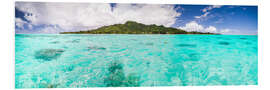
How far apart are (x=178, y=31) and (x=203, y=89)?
7.43 ft

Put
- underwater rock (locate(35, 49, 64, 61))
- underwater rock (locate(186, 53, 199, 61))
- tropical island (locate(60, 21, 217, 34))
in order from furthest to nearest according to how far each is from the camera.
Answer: tropical island (locate(60, 21, 217, 34)) → underwater rock (locate(186, 53, 199, 61)) → underwater rock (locate(35, 49, 64, 61))

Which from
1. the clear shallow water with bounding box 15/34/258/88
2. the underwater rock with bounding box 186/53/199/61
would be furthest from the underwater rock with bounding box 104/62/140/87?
the underwater rock with bounding box 186/53/199/61

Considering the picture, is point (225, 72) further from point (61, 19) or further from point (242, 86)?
Answer: point (61, 19)

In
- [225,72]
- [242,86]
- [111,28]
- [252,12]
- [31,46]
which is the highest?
[252,12]

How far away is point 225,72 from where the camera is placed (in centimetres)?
305

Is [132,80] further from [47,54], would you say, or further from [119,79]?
[47,54]

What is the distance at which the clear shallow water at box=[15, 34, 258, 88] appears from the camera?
2715mm

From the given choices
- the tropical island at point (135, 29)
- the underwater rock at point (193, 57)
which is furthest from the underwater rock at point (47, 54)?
the underwater rock at point (193, 57)

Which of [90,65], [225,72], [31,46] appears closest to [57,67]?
[90,65]

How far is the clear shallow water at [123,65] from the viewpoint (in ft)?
8.91

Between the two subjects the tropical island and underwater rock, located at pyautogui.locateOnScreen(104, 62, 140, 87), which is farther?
the tropical island

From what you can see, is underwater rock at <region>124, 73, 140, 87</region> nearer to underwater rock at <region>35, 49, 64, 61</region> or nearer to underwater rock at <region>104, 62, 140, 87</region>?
underwater rock at <region>104, 62, 140, 87</region>

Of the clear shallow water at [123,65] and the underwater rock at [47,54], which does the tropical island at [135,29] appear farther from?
the underwater rock at [47,54]
